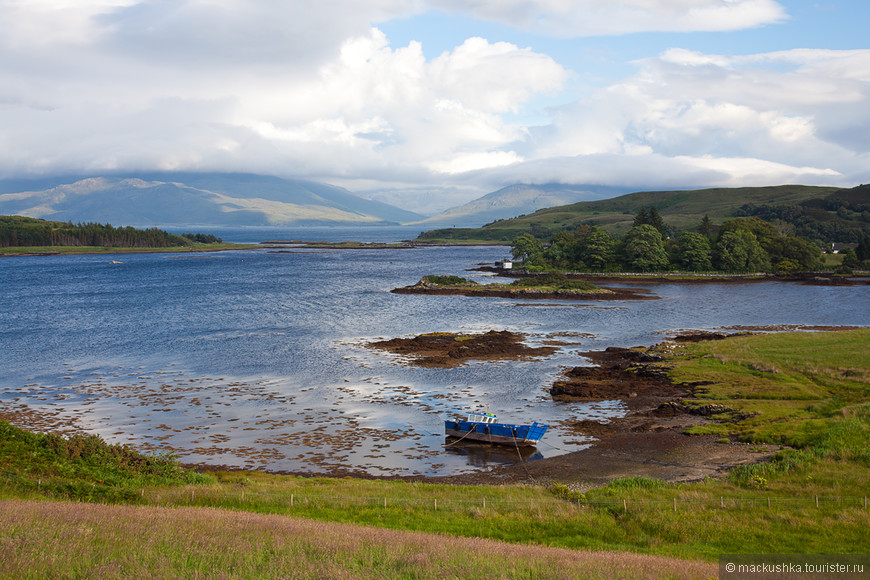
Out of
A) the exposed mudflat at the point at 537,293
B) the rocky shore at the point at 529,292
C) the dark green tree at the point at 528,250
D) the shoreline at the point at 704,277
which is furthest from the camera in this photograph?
the dark green tree at the point at 528,250

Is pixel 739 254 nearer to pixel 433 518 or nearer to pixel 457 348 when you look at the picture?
pixel 457 348

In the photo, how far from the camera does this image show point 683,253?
495 feet

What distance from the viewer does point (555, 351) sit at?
208 feet

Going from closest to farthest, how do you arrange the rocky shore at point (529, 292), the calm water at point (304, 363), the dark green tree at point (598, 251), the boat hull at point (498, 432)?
the boat hull at point (498, 432) < the calm water at point (304, 363) < the rocky shore at point (529, 292) < the dark green tree at point (598, 251)

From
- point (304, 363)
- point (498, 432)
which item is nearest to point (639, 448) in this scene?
point (498, 432)

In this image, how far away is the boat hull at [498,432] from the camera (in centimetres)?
3609

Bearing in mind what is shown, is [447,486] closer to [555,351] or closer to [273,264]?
[555,351]

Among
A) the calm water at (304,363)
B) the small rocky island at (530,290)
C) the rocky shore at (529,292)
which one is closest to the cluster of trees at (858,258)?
the calm water at (304,363)

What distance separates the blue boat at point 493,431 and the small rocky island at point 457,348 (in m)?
19.4

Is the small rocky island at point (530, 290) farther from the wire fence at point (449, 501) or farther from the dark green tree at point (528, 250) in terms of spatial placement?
the wire fence at point (449, 501)

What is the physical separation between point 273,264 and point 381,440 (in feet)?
540

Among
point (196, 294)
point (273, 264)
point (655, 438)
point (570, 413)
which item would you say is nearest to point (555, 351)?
point (570, 413)

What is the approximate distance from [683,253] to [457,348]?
105 meters

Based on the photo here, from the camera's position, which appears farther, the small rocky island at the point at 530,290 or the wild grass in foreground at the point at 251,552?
the small rocky island at the point at 530,290
